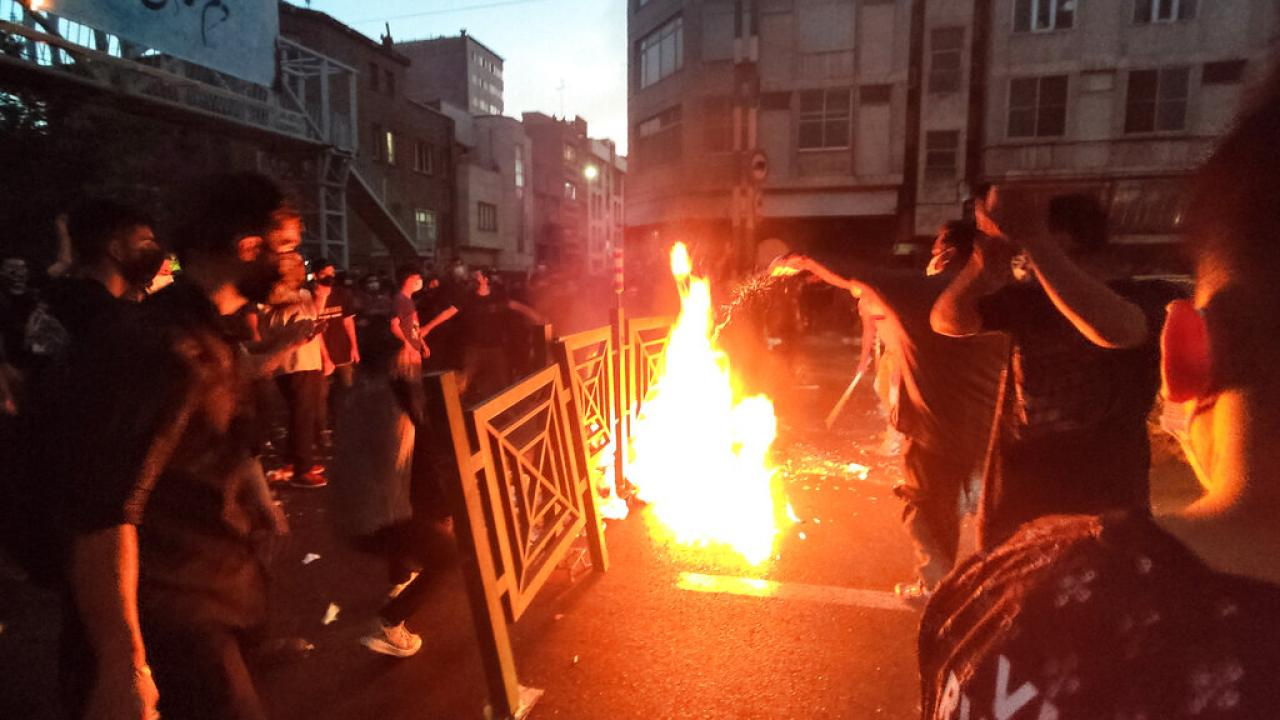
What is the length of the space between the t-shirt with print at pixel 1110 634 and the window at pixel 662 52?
103 feet

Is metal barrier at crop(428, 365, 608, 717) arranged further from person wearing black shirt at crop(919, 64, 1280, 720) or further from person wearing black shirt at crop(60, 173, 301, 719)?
person wearing black shirt at crop(919, 64, 1280, 720)

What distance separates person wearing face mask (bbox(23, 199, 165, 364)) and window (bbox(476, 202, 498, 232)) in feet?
122

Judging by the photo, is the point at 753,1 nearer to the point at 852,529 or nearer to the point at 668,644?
the point at 852,529

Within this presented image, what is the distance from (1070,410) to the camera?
255cm

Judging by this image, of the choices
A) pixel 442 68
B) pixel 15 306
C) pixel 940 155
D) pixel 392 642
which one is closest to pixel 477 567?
pixel 392 642

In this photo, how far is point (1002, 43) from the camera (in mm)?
25531

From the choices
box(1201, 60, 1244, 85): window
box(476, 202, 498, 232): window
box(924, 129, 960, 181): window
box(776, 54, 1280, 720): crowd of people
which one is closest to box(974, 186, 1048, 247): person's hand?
box(776, 54, 1280, 720): crowd of people

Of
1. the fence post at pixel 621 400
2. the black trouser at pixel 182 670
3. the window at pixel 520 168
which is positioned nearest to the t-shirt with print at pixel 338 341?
the fence post at pixel 621 400

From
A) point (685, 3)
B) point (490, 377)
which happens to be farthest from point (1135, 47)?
point (490, 377)

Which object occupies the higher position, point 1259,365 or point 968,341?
point 1259,365

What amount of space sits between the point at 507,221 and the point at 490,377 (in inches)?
1356

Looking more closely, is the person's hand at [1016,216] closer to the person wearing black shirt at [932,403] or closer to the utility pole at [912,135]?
the person wearing black shirt at [932,403]

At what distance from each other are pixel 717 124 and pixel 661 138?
337 cm

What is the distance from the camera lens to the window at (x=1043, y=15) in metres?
24.8
